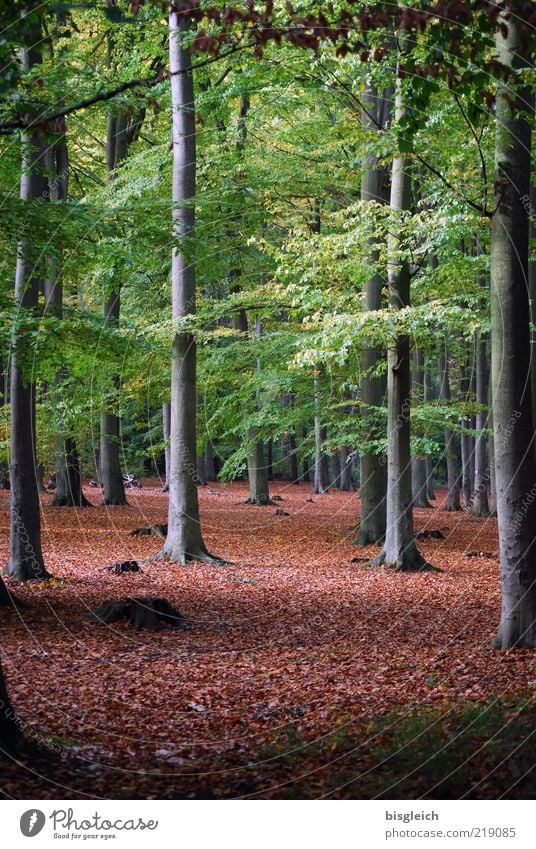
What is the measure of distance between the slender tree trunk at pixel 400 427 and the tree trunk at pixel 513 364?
539 cm

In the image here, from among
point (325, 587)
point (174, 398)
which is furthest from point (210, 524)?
point (325, 587)

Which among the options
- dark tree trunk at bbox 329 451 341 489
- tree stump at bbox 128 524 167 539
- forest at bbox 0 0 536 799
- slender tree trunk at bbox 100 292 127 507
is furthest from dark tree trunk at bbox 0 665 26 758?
dark tree trunk at bbox 329 451 341 489

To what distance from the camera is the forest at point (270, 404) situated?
592cm

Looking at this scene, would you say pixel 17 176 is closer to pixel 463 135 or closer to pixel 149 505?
pixel 463 135

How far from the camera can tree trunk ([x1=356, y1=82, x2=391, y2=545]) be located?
16188mm

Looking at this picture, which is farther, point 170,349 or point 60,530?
point 60,530

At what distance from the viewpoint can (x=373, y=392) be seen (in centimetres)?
1747

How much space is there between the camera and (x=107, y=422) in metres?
22.0

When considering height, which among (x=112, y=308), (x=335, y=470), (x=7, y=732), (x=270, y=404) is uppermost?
(x=112, y=308)

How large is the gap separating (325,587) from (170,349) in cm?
472

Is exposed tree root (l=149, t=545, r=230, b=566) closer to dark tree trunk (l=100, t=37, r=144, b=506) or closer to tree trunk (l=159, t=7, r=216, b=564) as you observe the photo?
tree trunk (l=159, t=7, r=216, b=564)

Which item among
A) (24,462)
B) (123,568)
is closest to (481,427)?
(123,568)

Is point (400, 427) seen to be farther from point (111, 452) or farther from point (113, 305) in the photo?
point (111, 452)

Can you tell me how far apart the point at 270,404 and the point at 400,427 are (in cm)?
628
